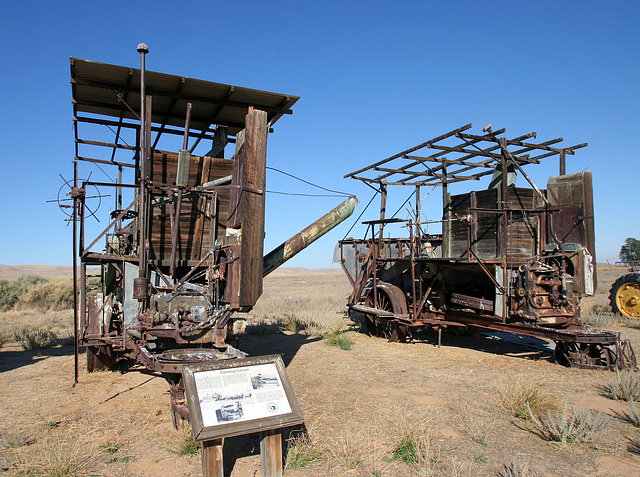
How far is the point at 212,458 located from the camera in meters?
3.77

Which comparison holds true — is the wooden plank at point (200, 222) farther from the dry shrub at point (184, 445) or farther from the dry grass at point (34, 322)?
the dry grass at point (34, 322)

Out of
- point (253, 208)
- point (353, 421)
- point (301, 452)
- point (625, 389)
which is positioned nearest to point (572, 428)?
point (625, 389)

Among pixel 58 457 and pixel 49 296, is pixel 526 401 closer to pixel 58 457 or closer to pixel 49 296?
pixel 58 457

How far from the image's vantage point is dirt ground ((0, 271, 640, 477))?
4.33 m

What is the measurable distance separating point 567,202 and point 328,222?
16.4ft

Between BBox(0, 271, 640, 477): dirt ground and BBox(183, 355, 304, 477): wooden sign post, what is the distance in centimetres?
51

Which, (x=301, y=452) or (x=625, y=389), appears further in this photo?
(x=625, y=389)

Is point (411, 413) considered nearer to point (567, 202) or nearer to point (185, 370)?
point (185, 370)

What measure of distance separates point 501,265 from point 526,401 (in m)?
3.59

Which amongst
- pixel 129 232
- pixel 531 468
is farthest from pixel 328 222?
pixel 531 468

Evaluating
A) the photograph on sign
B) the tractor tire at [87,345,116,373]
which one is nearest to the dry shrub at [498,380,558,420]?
the photograph on sign

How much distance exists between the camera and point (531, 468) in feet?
13.8

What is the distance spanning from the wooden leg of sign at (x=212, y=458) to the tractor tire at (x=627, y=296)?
13357 mm

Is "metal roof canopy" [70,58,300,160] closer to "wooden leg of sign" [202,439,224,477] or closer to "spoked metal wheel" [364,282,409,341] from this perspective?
"spoked metal wheel" [364,282,409,341]
